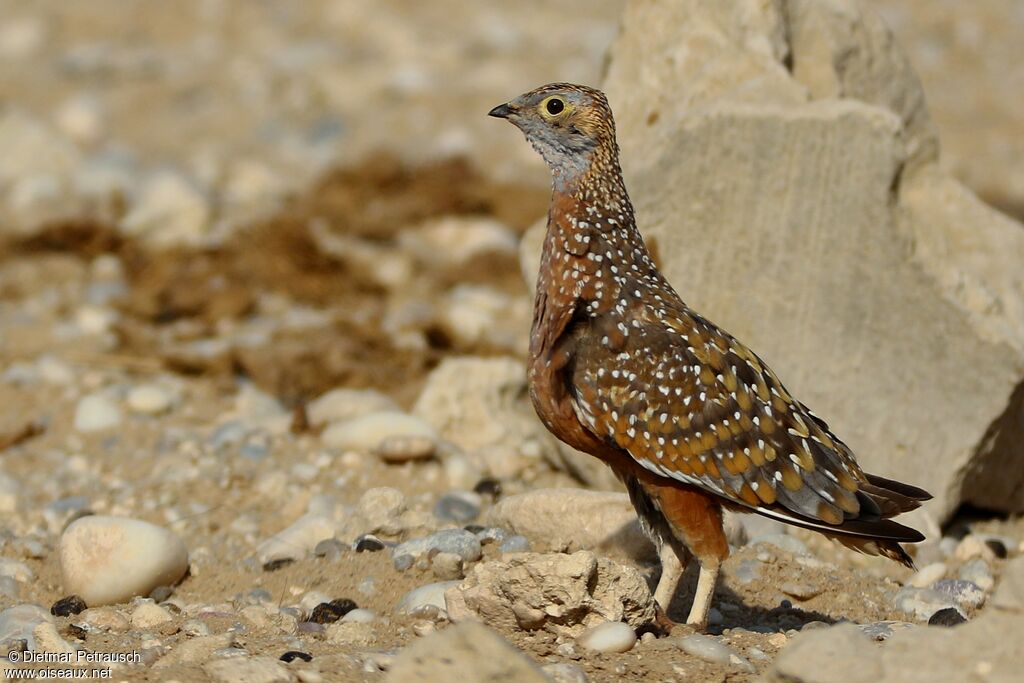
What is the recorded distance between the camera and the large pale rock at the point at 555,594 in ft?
18.6

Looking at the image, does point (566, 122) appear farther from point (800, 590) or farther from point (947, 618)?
point (947, 618)

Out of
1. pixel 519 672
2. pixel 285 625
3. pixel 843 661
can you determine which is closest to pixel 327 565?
pixel 285 625

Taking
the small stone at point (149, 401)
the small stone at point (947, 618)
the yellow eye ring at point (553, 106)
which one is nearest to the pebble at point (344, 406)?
the small stone at point (149, 401)

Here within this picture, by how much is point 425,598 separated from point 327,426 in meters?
3.15

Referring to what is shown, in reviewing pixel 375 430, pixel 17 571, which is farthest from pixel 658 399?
pixel 17 571

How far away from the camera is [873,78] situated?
8.62 metres

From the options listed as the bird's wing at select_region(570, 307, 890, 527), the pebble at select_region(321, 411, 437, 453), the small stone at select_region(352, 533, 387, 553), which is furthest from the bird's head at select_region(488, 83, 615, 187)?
the pebble at select_region(321, 411, 437, 453)

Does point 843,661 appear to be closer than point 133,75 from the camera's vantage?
Yes

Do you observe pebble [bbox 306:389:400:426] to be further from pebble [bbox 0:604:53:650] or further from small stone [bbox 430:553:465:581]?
pebble [bbox 0:604:53:650]

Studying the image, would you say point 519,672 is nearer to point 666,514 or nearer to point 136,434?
point 666,514

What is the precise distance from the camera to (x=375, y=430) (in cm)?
868

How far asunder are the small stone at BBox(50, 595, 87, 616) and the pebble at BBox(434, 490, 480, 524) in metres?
2.04

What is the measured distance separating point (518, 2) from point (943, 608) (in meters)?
15.4

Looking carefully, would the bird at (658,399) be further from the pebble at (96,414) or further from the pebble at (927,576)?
the pebble at (96,414)
